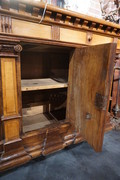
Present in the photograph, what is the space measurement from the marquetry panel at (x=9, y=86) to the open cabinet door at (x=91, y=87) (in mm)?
515

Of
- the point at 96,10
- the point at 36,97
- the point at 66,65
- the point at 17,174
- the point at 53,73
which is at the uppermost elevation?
the point at 96,10

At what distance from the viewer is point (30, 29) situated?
2.53 ft

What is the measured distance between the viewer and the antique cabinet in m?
0.71

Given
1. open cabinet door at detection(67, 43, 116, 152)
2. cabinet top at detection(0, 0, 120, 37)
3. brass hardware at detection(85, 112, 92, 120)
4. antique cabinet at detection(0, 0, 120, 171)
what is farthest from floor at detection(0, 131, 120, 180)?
cabinet top at detection(0, 0, 120, 37)

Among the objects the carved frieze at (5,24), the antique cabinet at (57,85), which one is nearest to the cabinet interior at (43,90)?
the antique cabinet at (57,85)

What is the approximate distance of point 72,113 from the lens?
1.09m

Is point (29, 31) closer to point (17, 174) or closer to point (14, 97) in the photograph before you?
point (14, 97)

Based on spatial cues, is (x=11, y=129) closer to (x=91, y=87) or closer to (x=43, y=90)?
(x=91, y=87)

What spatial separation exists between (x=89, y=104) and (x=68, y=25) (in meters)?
0.65

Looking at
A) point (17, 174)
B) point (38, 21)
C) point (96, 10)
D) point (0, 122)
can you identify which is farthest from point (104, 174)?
point (96, 10)

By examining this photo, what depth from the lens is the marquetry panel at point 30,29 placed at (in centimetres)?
73

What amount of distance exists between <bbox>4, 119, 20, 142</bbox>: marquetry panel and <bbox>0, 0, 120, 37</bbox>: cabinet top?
2.43 ft

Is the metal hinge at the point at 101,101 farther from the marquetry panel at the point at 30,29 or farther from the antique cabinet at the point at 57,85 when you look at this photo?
the marquetry panel at the point at 30,29

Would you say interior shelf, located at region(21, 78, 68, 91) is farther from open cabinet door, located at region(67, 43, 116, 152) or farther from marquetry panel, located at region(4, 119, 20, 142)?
marquetry panel, located at region(4, 119, 20, 142)
